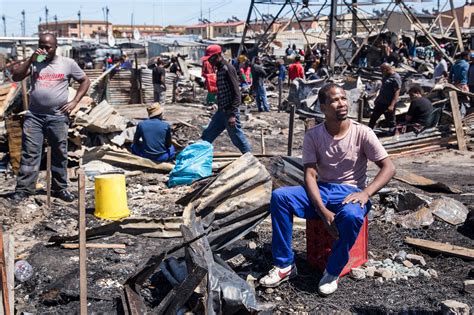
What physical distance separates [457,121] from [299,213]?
Answer: 7225 mm

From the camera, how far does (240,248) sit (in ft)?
17.2

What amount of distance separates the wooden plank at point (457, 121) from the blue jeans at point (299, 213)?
6.88 metres

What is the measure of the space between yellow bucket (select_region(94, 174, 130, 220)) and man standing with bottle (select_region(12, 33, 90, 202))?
0.69m

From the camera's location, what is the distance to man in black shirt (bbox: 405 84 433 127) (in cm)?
1063

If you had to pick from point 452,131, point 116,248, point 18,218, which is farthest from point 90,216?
point 452,131

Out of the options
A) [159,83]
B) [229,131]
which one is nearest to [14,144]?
[229,131]

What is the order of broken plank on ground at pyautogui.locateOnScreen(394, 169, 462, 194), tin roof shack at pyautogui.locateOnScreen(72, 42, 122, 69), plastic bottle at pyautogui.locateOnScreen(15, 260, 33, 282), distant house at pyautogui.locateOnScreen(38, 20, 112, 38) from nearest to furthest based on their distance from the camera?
plastic bottle at pyautogui.locateOnScreen(15, 260, 33, 282) → broken plank on ground at pyautogui.locateOnScreen(394, 169, 462, 194) → tin roof shack at pyautogui.locateOnScreen(72, 42, 122, 69) → distant house at pyautogui.locateOnScreen(38, 20, 112, 38)

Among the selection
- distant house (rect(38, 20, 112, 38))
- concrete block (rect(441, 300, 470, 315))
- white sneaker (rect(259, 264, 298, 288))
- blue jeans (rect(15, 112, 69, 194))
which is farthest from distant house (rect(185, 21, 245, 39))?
concrete block (rect(441, 300, 470, 315))

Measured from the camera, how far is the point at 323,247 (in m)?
4.64

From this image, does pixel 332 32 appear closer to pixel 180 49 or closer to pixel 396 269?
pixel 396 269

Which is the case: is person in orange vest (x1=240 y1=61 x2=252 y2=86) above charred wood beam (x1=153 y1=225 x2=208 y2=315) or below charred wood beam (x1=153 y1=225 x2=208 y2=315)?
above

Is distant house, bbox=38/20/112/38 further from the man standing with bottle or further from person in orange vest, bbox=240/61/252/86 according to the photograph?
the man standing with bottle

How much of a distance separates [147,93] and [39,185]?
35.9 ft

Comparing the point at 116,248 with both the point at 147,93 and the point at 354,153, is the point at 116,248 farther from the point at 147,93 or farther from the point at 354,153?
the point at 147,93
